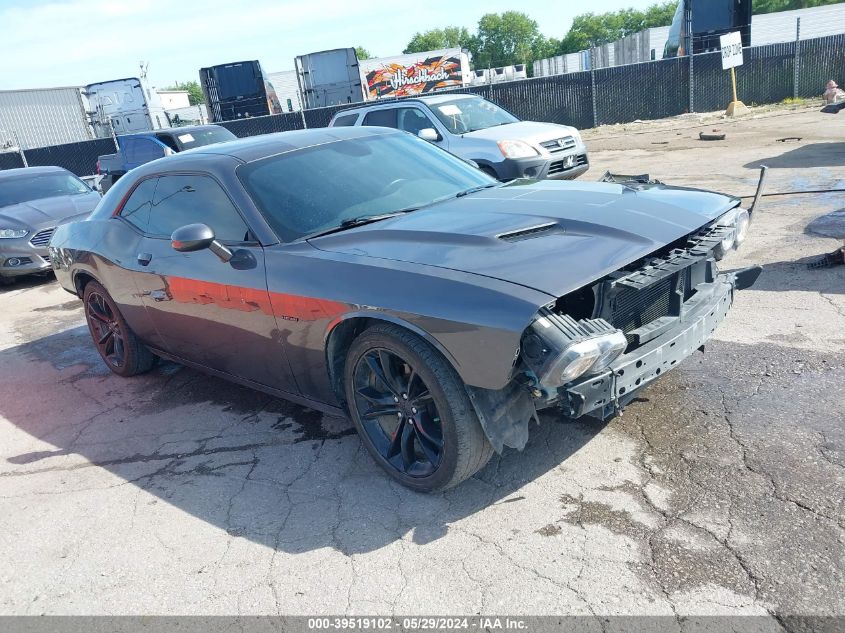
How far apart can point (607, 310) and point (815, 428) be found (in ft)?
4.27

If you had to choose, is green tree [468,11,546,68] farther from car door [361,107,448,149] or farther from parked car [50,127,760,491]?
parked car [50,127,760,491]

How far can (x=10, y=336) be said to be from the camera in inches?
282

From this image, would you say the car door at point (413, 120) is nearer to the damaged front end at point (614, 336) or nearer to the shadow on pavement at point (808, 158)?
the shadow on pavement at point (808, 158)

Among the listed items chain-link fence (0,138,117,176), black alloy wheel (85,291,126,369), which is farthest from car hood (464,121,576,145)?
chain-link fence (0,138,117,176)

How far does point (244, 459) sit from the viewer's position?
388 centimetres

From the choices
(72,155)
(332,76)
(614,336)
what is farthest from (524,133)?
(72,155)

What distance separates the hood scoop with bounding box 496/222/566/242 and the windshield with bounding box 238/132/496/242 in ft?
2.88

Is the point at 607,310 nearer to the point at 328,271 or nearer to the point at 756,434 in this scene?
the point at 756,434

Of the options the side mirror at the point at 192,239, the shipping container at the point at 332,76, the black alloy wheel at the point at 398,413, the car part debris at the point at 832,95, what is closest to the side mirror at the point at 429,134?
the side mirror at the point at 192,239

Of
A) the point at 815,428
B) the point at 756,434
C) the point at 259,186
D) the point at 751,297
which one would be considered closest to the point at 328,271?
the point at 259,186

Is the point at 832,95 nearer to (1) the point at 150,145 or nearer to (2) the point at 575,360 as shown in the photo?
(1) the point at 150,145

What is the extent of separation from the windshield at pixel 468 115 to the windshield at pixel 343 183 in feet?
21.3

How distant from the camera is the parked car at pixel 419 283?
9.12 feet

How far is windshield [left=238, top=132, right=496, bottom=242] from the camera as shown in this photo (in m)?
3.73
